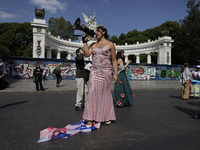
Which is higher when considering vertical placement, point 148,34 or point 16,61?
point 148,34

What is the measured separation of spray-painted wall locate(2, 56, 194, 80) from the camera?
19484 millimetres

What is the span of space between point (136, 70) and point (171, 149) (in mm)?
23601

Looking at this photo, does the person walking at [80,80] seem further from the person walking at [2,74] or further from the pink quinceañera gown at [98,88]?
the person walking at [2,74]

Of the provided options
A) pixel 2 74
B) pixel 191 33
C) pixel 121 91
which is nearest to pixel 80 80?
pixel 121 91

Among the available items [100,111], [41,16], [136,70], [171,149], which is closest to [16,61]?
[41,16]

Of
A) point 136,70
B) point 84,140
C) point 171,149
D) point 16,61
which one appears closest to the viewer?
point 171,149

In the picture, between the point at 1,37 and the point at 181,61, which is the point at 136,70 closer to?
the point at 181,61

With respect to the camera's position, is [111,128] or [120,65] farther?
[120,65]

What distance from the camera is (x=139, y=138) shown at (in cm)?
279

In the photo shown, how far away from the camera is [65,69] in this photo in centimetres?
2225

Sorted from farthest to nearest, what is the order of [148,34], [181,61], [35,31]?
[148,34] < [181,61] < [35,31]

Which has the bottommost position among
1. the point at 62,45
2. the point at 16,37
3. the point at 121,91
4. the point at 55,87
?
the point at 55,87

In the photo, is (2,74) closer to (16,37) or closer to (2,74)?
(2,74)

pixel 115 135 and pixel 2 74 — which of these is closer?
pixel 115 135
